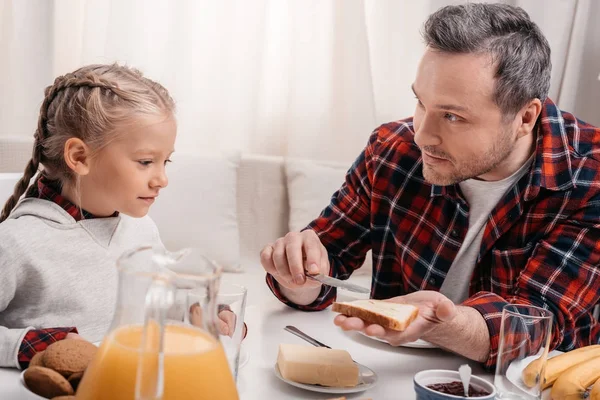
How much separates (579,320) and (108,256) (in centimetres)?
95

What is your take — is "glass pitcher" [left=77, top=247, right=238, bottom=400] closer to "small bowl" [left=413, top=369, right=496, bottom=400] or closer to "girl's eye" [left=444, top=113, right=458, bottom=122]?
"small bowl" [left=413, top=369, right=496, bottom=400]

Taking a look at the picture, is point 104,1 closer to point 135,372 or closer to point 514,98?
point 514,98

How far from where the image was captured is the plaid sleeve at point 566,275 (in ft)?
4.48

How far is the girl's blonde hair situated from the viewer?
1324mm

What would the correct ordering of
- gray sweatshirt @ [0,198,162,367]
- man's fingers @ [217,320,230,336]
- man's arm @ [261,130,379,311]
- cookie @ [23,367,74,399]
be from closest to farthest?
cookie @ [23,367,74,399] → man's fingers @ [217,320,230,336] → gray sweatshirt @ [0,198,162,367] → man's arm @ [261,130,379,311]

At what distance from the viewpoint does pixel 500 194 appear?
1581 mm

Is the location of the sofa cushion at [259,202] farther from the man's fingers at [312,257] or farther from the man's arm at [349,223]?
the man's fingers at [312,257]

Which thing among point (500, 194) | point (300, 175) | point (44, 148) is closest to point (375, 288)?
point (500, 194)

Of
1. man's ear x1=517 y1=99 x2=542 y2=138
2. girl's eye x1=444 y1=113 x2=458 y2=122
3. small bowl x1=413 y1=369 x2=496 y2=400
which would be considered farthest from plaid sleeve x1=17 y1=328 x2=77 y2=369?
man's ear x1=517 y1=99 x2=542 y2=138

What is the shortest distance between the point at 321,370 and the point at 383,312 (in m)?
0.12

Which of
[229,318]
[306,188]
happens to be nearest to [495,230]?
[229,318]

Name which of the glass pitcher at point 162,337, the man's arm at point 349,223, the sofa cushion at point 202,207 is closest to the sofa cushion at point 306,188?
the sofa cushion at point 202,207

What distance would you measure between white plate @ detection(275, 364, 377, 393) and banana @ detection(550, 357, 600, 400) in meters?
0.24

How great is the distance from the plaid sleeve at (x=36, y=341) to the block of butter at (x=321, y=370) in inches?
12.7
